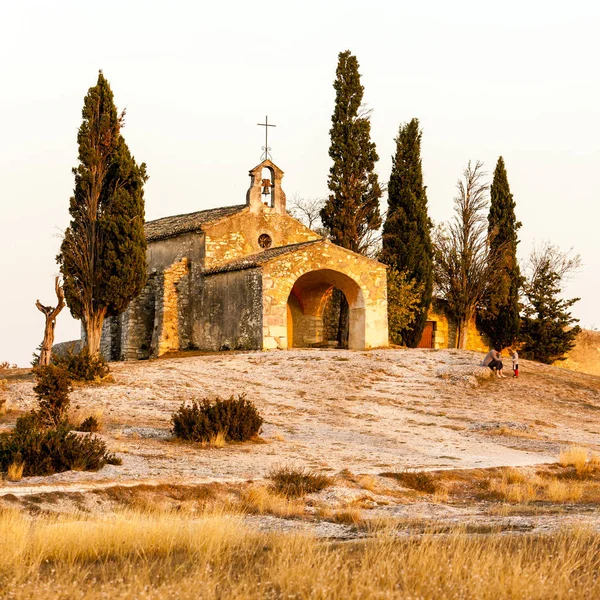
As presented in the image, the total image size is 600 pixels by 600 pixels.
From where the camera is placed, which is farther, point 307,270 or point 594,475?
point 307,270

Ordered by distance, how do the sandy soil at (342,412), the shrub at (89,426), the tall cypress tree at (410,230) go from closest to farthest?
the sandy soil at (342,412)
the shrub at (89,426)
the tall cypress tree at (410,230)

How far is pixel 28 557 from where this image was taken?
7.88 m

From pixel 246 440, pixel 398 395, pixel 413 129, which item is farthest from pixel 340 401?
pixel 413 129

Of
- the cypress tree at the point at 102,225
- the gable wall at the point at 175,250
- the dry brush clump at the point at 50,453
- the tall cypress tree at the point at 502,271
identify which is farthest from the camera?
the tall cypress tree at the point at 502,271

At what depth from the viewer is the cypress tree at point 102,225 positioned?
30.3 metres

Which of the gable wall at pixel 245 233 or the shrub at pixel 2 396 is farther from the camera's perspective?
the gable wall at pixel 245 233

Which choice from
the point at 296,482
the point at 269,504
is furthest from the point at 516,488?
the point at 269,504

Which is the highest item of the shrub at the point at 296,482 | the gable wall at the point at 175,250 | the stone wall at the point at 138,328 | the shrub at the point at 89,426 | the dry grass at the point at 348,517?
the gable wall at the point at 175,250

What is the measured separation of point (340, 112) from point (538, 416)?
741 inches

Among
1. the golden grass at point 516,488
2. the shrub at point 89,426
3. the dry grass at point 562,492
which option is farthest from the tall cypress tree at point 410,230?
the dry grass at point 562,492

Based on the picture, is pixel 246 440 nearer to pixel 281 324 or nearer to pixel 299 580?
pixel 299 580

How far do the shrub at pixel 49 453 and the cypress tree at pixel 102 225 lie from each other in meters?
16.0

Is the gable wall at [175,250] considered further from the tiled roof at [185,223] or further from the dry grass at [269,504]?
the dry grass at [269,504]

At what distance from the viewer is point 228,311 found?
34344mm
